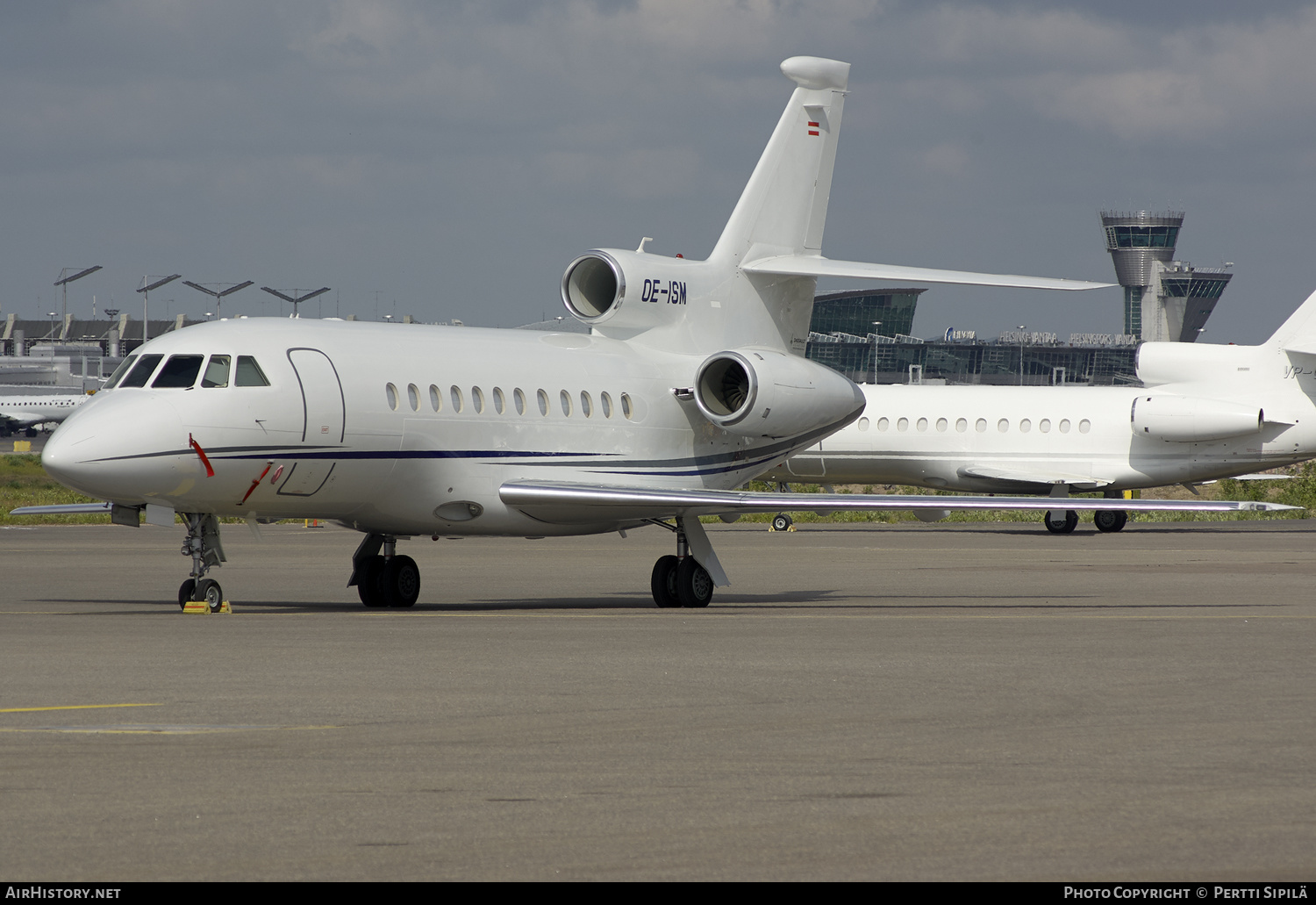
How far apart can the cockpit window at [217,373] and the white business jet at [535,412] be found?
3 cm

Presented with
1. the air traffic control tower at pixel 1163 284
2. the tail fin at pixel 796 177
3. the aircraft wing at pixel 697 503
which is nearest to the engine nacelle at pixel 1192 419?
the tail fin at pixel 796 177

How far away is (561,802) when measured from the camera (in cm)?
732

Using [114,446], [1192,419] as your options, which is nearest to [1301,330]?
[1192,419]

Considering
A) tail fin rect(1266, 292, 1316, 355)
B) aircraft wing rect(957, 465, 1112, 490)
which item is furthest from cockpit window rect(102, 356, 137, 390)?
tail fin rect(1266, 292, 1316, 355)

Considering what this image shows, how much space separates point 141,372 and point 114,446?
1.29 m

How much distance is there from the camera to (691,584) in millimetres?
20594

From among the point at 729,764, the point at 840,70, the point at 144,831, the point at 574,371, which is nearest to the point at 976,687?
the point at 729,764

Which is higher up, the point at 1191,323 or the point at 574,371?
the point at 1191,323

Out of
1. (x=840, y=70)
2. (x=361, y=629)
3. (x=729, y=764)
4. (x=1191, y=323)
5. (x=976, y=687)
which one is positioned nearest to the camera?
(x=729, y=764)

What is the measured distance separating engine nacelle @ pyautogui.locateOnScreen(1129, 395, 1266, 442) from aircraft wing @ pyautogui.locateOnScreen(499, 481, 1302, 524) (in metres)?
23.2

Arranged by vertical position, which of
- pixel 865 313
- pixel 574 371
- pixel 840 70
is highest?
pixel 865 313

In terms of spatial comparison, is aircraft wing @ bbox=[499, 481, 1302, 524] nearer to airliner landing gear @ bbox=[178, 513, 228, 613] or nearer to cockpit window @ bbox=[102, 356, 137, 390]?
airliner landing gear @ bbox=[178, 513, 228, 613]
